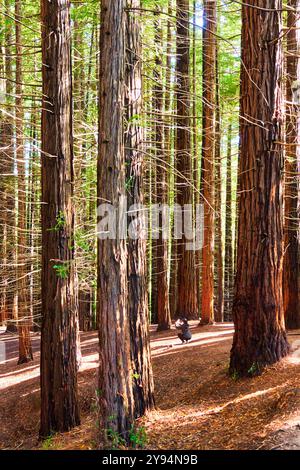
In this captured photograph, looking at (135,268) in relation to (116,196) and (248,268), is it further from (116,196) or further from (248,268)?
(248,268)

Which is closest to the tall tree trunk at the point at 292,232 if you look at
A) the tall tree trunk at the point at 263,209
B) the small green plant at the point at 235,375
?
the tall tree trunk at the point at 263,209

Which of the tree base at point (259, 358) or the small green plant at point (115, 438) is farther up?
the tree base at point (259, 358)

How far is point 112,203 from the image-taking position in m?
5.85

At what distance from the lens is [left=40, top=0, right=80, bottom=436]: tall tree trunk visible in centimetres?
757

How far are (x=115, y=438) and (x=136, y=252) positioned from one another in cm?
260

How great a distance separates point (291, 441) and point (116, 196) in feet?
11.1

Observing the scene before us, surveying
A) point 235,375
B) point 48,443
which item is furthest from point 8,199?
point 235,375

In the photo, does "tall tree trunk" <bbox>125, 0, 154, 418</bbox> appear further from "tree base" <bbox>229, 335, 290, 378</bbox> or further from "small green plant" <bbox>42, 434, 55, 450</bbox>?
"tree base" <bbox>229, 335, 290, 378</bbox>

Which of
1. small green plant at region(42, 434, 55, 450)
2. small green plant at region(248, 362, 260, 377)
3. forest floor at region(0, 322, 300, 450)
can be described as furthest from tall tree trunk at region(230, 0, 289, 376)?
small green plant at region(42, 434, 55, 450)

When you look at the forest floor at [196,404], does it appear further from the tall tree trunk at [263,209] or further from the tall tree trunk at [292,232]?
the tall tree trunk at [292,232]

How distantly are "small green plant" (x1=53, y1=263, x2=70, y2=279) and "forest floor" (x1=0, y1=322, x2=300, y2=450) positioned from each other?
78.1 inches

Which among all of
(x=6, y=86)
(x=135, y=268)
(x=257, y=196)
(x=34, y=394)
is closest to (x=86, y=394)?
(x=34, y=394)

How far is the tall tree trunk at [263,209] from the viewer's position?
8055 mm

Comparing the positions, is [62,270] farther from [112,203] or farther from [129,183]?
[112,203]
